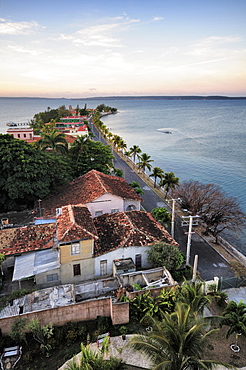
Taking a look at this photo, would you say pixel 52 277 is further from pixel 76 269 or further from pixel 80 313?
pixel 80 313

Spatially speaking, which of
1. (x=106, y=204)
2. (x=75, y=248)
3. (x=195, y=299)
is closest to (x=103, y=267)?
(x=75, y=248)

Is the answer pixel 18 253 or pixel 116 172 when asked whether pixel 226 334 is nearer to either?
pixel 18 253

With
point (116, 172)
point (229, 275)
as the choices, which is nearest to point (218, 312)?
point (229, 275)

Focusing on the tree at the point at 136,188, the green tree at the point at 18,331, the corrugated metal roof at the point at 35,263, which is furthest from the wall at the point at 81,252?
the tree at the point at 136,188

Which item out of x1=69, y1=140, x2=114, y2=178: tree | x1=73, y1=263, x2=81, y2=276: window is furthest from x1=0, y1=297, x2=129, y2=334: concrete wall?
x1=69, y1=140, x2=114, y2=178: tree

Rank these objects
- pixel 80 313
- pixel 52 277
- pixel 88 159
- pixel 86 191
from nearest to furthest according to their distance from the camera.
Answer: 1. pixel 80 313
2. pixel 52 277
3. pixel 86 191
4. pixel 88 159

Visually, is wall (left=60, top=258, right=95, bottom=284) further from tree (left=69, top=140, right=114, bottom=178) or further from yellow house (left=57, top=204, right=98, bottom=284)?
tree (left=69, top=140, right=114, bottom=178)
